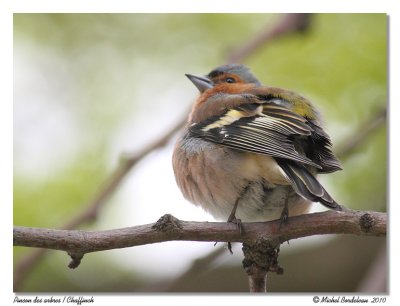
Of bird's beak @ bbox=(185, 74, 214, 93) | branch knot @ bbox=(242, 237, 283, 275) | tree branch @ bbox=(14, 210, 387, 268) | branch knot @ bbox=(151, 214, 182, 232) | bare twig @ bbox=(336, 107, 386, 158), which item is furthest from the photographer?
bird's beak @ bbox=(185, 74, 214, 93)

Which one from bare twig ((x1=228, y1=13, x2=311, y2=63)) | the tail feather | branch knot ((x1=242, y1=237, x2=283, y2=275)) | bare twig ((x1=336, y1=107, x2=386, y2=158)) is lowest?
branch knot ((x1=242, y1=237, x2=283, y2=275))

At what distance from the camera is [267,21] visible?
190 inches

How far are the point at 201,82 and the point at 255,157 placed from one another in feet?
4.87

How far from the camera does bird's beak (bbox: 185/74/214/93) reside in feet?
15.8

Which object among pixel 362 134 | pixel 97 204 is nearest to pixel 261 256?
pixel 97 204

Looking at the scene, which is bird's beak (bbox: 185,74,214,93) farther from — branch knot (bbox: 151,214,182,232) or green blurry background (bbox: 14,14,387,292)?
branch knot (bbox: 151,214,182,232)

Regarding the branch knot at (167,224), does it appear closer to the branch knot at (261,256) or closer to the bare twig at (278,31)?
the branch knot at (261,256)

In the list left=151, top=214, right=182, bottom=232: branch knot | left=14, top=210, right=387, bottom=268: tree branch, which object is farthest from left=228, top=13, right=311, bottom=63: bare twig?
left=151, top=214, right=182, bottom=232: branch knot

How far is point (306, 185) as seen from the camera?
10.3ft

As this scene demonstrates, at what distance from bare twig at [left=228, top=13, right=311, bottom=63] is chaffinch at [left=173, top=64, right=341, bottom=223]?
0.47 meters

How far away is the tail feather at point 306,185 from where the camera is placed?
3.03 meters

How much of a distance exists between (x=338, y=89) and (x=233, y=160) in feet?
5.24

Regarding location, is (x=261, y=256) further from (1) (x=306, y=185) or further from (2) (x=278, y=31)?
(2) (x=278, y=31)

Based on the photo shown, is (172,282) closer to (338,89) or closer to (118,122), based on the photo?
(118,122)
